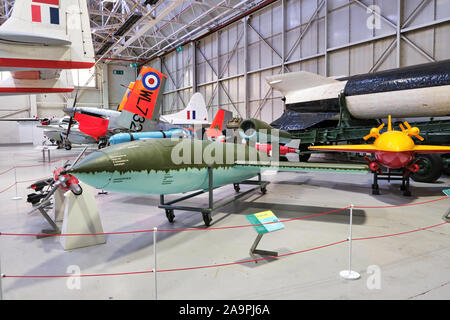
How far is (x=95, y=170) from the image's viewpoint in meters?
3.14

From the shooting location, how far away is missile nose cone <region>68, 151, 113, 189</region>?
3072 mm


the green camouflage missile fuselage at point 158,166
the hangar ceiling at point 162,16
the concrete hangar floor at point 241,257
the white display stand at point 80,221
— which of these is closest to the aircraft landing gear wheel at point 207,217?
the concrete hangar floor at point 241,257

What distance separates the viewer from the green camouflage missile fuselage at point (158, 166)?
3.24 m

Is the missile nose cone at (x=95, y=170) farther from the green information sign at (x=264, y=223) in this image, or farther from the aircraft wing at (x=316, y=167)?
the aircraft wing at (x=316, y=167)

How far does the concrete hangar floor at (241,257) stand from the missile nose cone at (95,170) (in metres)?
0.93

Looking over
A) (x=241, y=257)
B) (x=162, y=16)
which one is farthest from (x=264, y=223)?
(x=162, y=16)

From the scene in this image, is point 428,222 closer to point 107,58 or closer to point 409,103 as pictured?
point 409,103

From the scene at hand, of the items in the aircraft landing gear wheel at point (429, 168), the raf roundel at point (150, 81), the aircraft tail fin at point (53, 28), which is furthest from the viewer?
the raf roundel at point (150, 81)

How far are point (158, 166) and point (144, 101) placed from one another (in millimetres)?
6903

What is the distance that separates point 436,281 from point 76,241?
406 centimetres

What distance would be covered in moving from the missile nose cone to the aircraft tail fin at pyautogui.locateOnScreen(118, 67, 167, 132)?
6.87 meters

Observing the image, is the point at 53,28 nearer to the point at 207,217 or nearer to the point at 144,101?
the point at 144,101

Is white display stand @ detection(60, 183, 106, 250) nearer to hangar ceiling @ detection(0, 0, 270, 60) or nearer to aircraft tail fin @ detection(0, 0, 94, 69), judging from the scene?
aircraft tail fin @ detection(0, 0, 94, 69)
